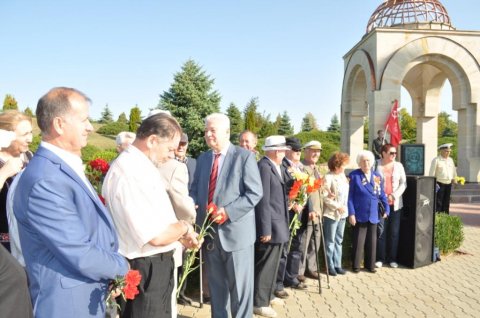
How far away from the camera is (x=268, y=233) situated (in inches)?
174

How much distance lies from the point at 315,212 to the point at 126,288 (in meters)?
3.87

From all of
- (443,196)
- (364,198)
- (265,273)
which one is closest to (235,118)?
(443,196)

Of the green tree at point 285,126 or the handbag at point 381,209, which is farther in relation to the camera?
the green tree at point 285,126

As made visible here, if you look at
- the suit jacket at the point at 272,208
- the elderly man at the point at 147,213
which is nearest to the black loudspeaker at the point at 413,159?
the suit jacket at the point at 272,208

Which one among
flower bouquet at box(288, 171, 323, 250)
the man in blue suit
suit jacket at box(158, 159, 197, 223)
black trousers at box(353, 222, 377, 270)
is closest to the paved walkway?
black trousers at box(353, 222, 377, 270)

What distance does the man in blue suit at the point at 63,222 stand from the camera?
1843mm

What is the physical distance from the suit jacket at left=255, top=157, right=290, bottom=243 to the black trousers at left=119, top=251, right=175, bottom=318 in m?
1.99

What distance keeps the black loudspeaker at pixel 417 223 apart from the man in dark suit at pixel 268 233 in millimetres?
2980

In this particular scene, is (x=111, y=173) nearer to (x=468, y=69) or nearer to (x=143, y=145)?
(x=143, y=145)

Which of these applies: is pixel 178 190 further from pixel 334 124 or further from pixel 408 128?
pixel 408 128

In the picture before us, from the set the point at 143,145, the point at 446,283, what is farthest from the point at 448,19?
the point at 143,145

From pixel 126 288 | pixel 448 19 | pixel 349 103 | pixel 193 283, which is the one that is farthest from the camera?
pixel 349 103

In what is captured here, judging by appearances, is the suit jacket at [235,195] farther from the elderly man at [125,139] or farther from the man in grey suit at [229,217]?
the elderly man at [125,139]

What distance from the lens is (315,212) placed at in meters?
5.62
